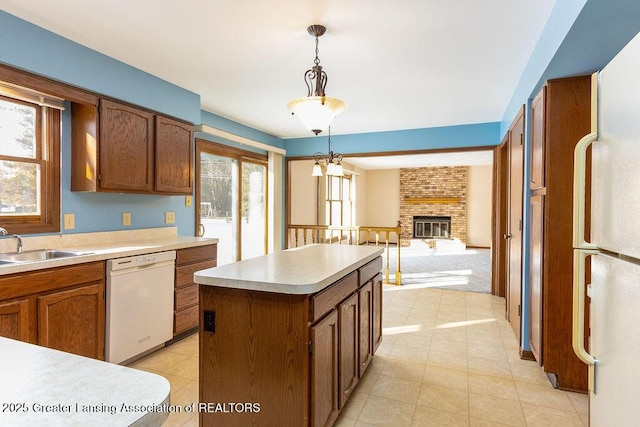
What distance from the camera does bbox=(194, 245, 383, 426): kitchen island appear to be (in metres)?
1.50

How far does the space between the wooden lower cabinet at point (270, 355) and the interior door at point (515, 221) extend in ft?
6.88

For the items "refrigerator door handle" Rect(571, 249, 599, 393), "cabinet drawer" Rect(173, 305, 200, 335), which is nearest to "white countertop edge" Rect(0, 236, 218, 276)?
"cabinet drawer" Rect(173, 305, 200, 335)

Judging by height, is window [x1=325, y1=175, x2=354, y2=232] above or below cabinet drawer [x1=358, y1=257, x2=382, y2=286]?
above

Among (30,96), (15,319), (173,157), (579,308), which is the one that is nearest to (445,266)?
(173,157)

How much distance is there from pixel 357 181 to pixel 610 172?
879 cm

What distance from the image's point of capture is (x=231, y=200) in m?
4.66

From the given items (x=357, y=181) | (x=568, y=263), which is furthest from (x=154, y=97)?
(x=357, y=181)

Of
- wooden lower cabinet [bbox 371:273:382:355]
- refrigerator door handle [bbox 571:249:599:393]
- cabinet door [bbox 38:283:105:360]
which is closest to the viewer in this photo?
refrigerator door handle [bbox 571:249:599:393]

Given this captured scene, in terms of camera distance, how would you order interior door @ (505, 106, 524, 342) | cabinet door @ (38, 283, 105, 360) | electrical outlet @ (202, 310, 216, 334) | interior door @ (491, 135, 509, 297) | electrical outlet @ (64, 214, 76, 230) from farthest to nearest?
interior door @ (491, 135, 509, 297) → interior door @ (505, 106, 524, 342) → electrical outlet @ (64, 214, 76, 230) → cabinet door @ (38, 283, 105, 360) → electrical outlet @ (202, 310, 216, 334)

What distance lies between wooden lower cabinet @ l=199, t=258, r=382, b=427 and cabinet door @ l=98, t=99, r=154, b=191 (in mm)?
1689

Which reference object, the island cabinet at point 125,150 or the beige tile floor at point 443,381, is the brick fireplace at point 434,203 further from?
the island cabinet at point 125,150

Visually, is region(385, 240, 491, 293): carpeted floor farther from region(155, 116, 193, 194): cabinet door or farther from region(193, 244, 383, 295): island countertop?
region(155, 116, 193, 194): cabinet door

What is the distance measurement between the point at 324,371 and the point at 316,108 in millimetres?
1402

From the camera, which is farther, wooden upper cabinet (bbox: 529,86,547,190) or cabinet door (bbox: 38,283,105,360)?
wooden upper cabinet (bbox: 529,86,547,190)
